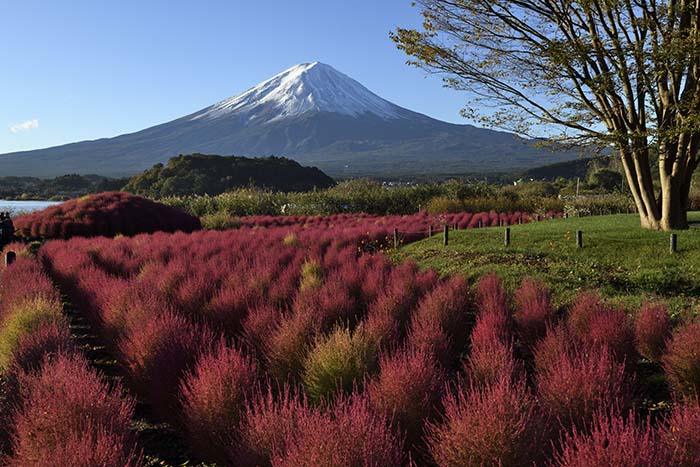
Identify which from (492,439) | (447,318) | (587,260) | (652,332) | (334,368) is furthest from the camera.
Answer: (587,260)

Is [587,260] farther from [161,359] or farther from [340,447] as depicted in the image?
[340,447]

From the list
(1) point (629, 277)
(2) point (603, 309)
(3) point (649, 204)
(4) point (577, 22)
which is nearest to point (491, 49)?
(4) point (577, 22)

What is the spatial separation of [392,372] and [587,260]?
928 centimetres

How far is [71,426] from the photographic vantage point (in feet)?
11.4

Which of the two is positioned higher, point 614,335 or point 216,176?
point 216,176

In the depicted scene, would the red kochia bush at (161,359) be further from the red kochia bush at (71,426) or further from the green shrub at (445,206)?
the green shrub at (445,206)

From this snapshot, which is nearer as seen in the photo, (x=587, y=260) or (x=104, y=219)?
(x=587, y=260)

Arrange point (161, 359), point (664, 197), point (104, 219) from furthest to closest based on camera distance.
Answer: point (104, 219) < point (664, 197) < point (161, 359)

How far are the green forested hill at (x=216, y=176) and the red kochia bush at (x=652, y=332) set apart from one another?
47.8 metres

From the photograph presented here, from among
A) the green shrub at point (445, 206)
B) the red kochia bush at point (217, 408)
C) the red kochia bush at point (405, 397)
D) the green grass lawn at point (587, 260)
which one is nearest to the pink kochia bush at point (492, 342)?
the red kochia bush at point (405, 397)

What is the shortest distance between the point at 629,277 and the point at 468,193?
20996mm

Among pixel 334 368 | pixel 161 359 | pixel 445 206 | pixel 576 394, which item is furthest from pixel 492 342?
pixel 445 206

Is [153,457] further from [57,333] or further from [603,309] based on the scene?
[603,309]

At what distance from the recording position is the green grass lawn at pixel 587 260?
1009 centimetres
